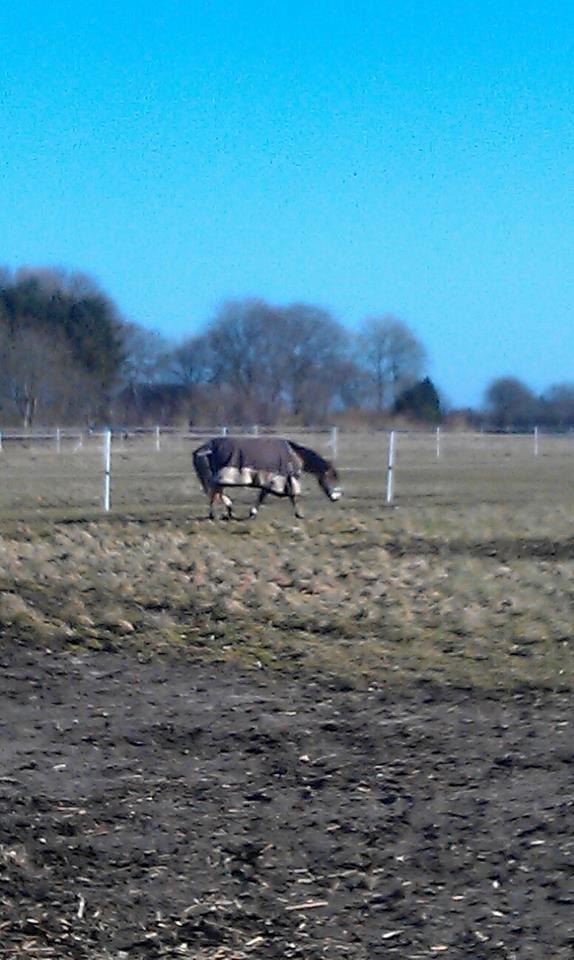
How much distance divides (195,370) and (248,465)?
32228 mm

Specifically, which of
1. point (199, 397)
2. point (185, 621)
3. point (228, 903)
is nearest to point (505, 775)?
point (228, 903)

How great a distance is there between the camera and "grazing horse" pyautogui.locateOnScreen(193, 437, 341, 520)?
1881 centimetres

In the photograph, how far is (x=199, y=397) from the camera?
48.1 meters

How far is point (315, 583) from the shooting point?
1164cm

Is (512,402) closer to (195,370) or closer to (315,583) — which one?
(195,370)

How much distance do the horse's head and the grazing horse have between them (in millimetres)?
1323

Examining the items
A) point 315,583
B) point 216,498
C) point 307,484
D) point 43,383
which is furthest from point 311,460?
point 43,383

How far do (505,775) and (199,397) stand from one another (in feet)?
139

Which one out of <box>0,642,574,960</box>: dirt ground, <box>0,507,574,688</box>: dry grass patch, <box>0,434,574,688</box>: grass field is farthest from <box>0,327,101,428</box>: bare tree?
<box>0,642,574,960</box>: dirt ground

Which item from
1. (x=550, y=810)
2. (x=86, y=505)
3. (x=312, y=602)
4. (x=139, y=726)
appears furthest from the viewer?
(x=86, y=505)

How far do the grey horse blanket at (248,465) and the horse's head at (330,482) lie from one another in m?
1.58

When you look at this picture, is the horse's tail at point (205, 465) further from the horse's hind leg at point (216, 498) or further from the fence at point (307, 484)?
the fence at point (307, 484)

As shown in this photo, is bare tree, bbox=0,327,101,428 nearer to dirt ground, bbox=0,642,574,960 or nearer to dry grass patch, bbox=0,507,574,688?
dry grass patch, bbox=0,507,574,688

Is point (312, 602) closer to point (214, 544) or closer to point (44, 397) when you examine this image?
point (214, 544)
